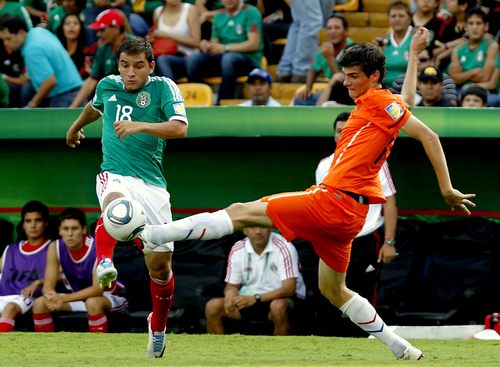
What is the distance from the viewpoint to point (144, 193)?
25.6ft

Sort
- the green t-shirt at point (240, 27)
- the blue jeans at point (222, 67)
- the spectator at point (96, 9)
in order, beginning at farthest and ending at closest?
the spectator at point (96, 9) → the green t-shirt at point (240, 27) → the blue jeans at point (222, 67)

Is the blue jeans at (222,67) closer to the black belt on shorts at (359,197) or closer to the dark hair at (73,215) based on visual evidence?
the dark hair at (73,215)

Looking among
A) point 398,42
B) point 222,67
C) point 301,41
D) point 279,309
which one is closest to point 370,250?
point 279,309

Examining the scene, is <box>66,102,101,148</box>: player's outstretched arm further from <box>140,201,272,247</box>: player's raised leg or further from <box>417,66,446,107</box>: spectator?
<box>417,66,446,107</box>: spectator

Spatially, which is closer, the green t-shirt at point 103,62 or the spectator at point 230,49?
the green t-shirt at point 103,62

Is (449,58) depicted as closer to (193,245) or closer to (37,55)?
(193,245)

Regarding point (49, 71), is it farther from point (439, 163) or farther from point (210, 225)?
point (439, 163)

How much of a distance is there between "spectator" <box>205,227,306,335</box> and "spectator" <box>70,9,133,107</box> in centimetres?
221

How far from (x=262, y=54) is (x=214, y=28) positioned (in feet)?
1.84

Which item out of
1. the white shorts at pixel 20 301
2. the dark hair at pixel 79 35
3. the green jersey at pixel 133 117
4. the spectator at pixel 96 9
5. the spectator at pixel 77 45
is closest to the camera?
the green jersey at pixel 133 117

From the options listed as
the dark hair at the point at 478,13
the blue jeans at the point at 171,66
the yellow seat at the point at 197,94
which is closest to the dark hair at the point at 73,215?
the yellow seat at the point at 197,94

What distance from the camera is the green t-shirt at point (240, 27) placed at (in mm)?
12289

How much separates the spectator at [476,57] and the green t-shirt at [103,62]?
128 inches

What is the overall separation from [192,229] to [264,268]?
4028 millimetres
